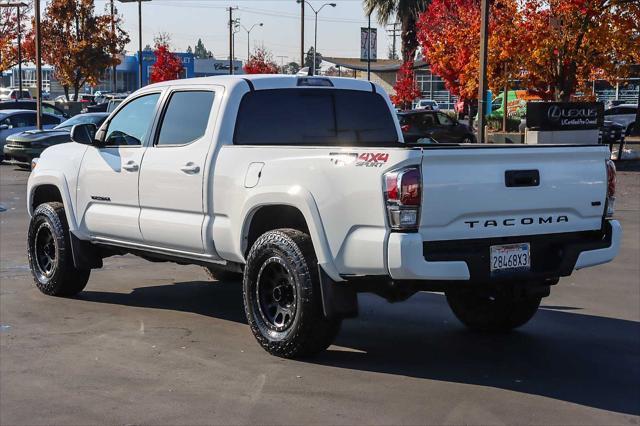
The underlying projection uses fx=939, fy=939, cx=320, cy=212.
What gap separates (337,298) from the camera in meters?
6.26

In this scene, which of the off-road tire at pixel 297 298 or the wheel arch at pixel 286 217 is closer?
the wheel arch at pixel 286 217

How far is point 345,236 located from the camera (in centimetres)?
611

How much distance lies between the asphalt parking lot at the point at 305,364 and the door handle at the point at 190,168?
4.25ft

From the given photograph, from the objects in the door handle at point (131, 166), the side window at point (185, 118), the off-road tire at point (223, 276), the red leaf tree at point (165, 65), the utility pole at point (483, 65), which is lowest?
the off-road tire at point (223, 276)

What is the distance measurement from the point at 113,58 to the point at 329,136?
49433 mm

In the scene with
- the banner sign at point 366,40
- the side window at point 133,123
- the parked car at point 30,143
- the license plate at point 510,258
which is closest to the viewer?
the license plate at point 510,258

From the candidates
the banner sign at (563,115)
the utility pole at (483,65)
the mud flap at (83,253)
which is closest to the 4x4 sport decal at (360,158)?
the mud flap at (83,253)

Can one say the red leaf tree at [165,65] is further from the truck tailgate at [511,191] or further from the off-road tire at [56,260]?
the truck tailgate at [511,191]

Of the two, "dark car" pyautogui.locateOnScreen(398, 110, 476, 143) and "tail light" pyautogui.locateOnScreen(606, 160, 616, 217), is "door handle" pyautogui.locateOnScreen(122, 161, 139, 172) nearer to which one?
"tail light" pyautogui.locateOnScreen(606, 160, 616, 217)

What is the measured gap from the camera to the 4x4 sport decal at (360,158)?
5.85 meters

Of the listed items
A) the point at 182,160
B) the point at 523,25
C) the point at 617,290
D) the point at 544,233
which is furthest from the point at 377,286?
the point at 523,25

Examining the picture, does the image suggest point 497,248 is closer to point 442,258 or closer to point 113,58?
point 442,258

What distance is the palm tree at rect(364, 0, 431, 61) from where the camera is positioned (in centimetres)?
4888

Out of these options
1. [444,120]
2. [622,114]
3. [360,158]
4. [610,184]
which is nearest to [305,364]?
[360,158]
